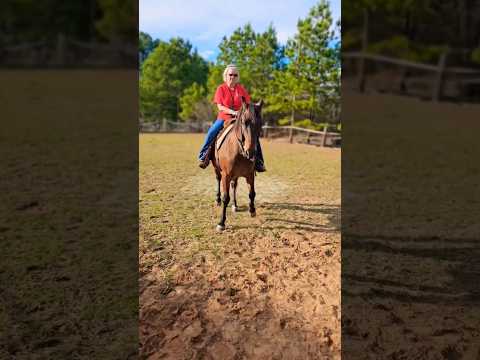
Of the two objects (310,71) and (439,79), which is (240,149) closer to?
(310,71)

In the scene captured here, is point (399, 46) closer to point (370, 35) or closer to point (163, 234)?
point (370, 35)

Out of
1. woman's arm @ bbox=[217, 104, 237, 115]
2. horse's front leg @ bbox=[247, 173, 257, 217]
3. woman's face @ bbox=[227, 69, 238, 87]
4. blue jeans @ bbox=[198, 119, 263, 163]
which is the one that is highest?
woman's face @ bbox=[227, 69, 238, 87]

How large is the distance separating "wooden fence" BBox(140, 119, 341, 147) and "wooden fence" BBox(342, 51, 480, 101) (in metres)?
4.26

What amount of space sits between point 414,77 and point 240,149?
17.9m

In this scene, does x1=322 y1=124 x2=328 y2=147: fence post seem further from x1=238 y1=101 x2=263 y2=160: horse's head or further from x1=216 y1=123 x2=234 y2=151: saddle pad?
x1=238 y1=101 x2=263 y2=160: horse's head

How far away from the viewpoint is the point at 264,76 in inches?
478

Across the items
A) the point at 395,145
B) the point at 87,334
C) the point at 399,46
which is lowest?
the point at 87,334

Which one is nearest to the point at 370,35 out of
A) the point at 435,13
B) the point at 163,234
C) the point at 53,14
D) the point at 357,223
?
the point at 435,13

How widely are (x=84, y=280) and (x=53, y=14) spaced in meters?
15.3

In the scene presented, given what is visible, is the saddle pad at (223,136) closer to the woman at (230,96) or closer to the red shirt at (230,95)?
the woman at (230,96)

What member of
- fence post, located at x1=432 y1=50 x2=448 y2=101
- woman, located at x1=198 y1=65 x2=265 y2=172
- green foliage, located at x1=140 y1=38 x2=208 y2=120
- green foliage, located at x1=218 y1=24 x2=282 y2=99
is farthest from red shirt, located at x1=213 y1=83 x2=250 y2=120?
fence post, located at x1=432 y1=50 x2=448 y2=101

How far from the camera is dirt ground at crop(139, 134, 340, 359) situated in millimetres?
2578

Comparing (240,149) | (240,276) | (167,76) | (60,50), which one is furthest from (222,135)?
(60,50)

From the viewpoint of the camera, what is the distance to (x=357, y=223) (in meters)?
5.13
